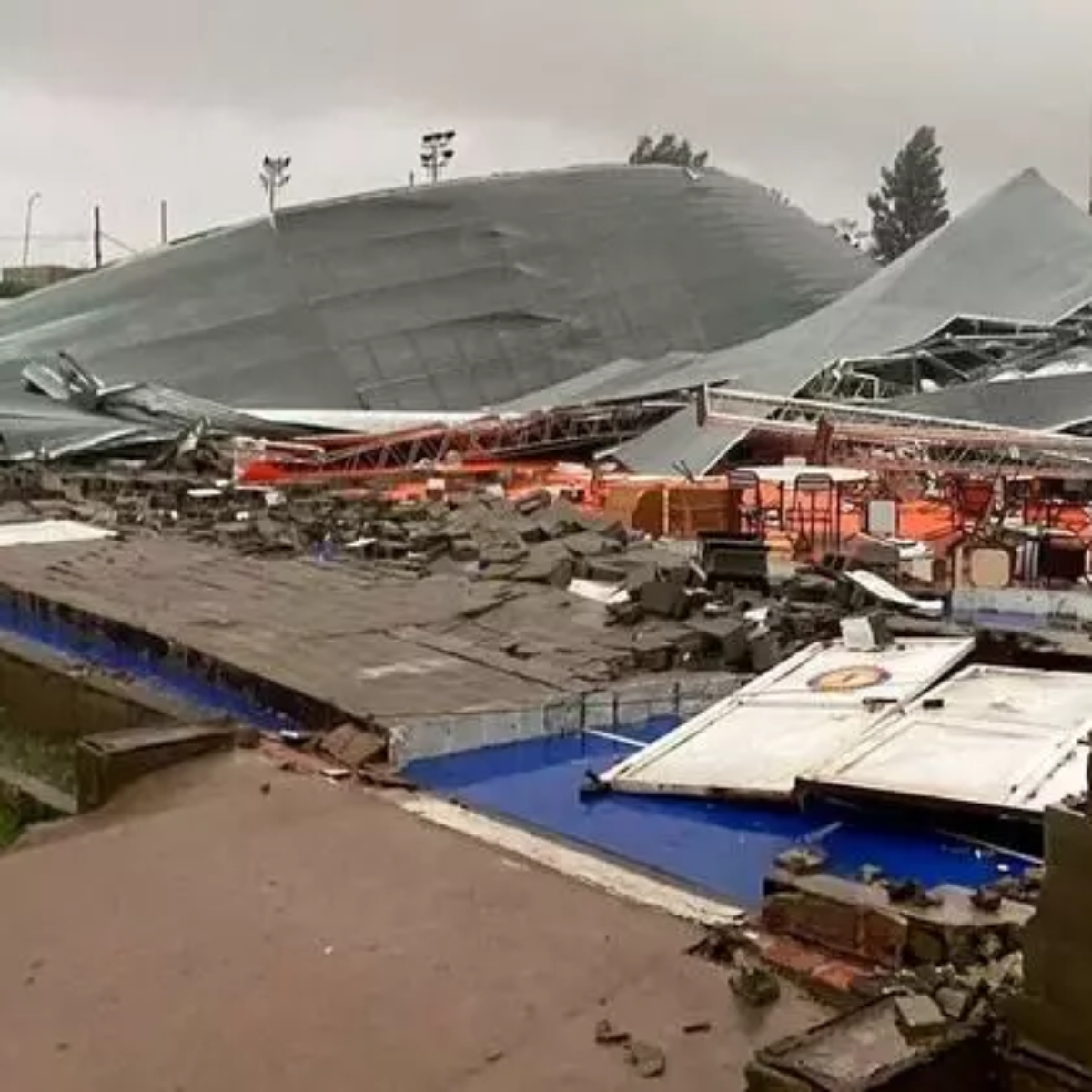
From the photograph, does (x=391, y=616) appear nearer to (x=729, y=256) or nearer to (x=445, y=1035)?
(x=445, y=1035)

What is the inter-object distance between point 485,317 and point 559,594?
21.4 m

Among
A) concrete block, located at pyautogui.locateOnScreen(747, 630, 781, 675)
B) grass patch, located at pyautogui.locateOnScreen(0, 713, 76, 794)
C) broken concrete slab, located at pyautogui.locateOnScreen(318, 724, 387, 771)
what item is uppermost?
concrete block, located at pyautogui.locateOnScreen(747, 630, 781, 675)

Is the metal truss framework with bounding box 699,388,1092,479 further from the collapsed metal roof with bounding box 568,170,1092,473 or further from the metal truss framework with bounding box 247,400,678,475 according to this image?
the metal truss framework with bounding box 247,400,678,475

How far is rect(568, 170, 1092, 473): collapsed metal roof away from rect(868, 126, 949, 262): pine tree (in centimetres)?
4457

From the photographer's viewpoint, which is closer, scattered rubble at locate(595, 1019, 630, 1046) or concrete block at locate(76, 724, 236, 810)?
scattered rubble at locate(595, 1019, 630, 1046)

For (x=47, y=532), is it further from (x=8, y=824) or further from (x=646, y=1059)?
(x=646, y=1059)

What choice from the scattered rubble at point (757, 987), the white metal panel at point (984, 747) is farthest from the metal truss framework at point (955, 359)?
the scattered rubble at point (757, 987)

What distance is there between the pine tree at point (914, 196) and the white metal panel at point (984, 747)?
7161cm

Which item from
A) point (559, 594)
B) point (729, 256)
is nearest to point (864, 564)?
point (559, 594)

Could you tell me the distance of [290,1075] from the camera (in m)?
5.08

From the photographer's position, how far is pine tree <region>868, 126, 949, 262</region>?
255ft

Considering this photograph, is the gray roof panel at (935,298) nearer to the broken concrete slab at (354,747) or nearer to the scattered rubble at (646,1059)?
the broken concrete slab at (354,747)

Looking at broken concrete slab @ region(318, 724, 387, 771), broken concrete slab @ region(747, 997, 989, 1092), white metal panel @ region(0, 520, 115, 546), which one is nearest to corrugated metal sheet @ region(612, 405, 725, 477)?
white metal panel @ region(0, 520, 115, 546)

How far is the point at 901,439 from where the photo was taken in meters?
19.0
